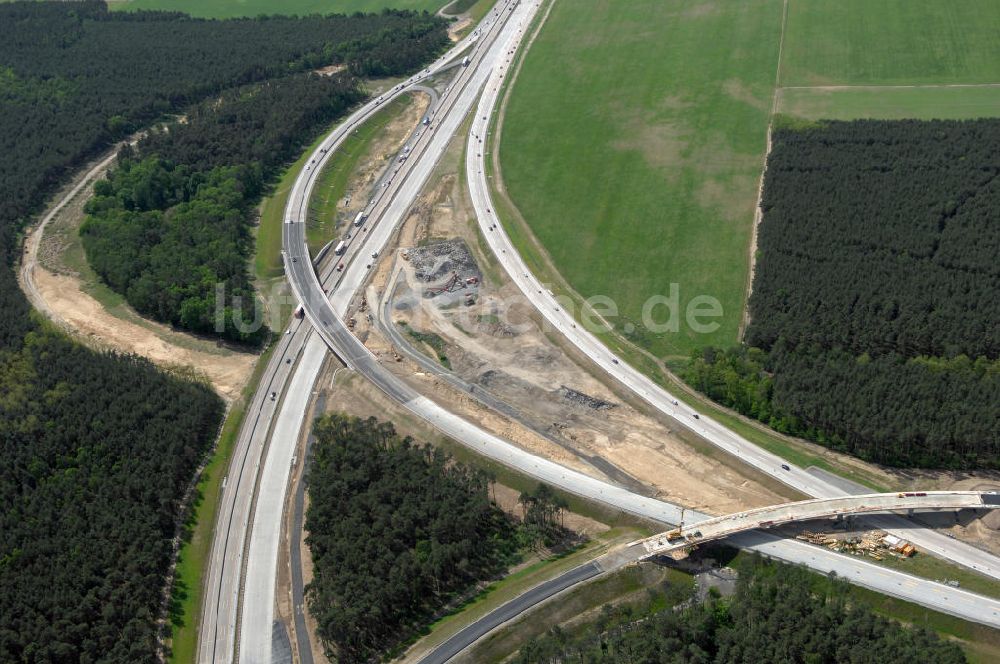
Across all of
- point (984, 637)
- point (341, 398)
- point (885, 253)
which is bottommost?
point (984, 637)

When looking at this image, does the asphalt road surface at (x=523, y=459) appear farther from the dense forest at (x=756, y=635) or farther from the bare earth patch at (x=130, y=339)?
the bare earth patch at (x=130, y=339)

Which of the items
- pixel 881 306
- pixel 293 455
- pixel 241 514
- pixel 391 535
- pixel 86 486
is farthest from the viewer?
pixel 881 306

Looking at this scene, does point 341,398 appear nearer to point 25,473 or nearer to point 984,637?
point 25,473

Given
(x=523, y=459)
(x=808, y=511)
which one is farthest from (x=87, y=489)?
(x=808, y=511)

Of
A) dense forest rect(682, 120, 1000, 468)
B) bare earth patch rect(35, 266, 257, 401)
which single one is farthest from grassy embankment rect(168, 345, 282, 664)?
dense forest rect(682, 120, 1000, 468)

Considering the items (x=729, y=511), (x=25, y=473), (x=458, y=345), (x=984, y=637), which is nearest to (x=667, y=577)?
(x=729, y=511)

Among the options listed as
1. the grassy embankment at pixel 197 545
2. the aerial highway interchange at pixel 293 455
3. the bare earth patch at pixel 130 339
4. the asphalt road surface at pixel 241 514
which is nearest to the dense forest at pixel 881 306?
the aerial highway interchange at pixel 293 455

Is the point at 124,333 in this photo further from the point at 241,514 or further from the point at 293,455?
the point at 241,514
